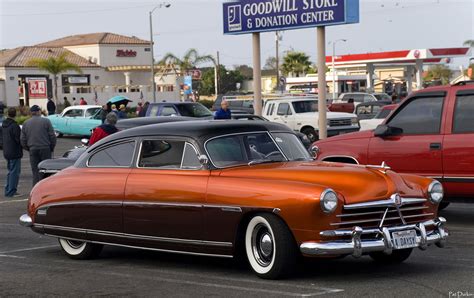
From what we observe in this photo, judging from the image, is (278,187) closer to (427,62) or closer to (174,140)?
(174,140)

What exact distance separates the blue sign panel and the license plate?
1607 cm

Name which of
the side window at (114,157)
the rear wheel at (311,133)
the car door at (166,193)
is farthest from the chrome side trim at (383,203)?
the rear wheel at (311,133)

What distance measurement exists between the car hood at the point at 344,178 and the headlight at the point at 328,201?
0.09m

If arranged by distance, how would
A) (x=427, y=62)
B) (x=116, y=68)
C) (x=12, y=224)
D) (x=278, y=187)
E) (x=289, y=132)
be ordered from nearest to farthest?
1. (x=278, y=187)
2. (x=289, y=132)
3. (x=12, y=224)
4. (x=427, y=62)
5. (x=116, y=68)

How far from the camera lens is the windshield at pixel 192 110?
2792 cm

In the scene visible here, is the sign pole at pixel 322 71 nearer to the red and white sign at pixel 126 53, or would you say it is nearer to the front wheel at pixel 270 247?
the front wheel at pixel 270 247

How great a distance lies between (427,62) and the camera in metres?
73.6

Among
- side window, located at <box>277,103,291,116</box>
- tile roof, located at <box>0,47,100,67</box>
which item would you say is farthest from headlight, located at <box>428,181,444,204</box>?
tile roof, located at <box>0,47,100,67</box>

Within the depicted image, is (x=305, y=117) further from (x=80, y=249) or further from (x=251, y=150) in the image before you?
(x=251, y=150)

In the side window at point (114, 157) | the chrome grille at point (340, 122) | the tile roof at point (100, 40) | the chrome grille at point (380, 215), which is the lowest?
the chrome grille at point (340, 122)

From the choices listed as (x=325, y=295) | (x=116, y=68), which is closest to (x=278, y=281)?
(x=325, y=295)

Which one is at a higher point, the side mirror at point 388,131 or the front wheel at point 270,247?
the side mirror at point 388,131

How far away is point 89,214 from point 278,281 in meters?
A: 2.55

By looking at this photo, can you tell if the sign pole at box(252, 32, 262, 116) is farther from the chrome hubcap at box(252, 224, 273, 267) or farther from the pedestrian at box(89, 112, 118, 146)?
the chrome hubcap at box(252, 224, 273, 267)
